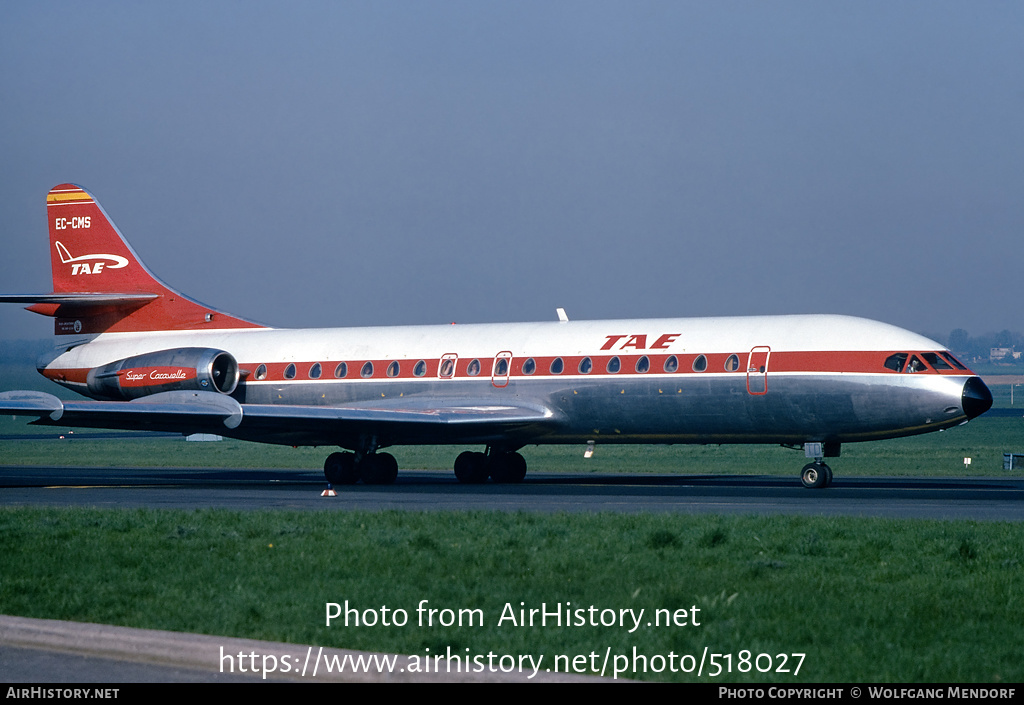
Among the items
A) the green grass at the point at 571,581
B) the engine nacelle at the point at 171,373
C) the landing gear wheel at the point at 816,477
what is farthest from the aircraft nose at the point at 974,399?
the engine nacelle at the point at 171,373

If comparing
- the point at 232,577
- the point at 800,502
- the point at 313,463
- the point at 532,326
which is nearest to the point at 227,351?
the point at 532,326

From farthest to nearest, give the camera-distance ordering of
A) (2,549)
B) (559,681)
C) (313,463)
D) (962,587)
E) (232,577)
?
(313,463), (2,549), (232,577), (962,587), (559,681)

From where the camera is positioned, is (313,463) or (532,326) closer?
(532,326)

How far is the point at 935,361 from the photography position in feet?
83.0

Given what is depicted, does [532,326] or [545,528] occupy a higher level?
[532,326]

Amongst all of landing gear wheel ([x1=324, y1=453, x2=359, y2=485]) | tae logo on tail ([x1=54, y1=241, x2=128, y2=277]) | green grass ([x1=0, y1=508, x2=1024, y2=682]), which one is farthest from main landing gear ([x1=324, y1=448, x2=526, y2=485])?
green grass ([x1=0, y1=508, x2=1024, y2=682])

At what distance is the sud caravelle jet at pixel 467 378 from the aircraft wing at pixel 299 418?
5 cm

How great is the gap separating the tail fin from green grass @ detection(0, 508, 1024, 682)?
19.8m

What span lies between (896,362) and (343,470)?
43.6 ft

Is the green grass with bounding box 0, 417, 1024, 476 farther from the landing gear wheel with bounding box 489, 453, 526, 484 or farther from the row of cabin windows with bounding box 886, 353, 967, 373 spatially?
the row of cabin windows with bounding box 886, 353, 967, 373

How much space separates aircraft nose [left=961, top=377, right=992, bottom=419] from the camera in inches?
973

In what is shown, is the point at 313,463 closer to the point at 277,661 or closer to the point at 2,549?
the point at 2,549
